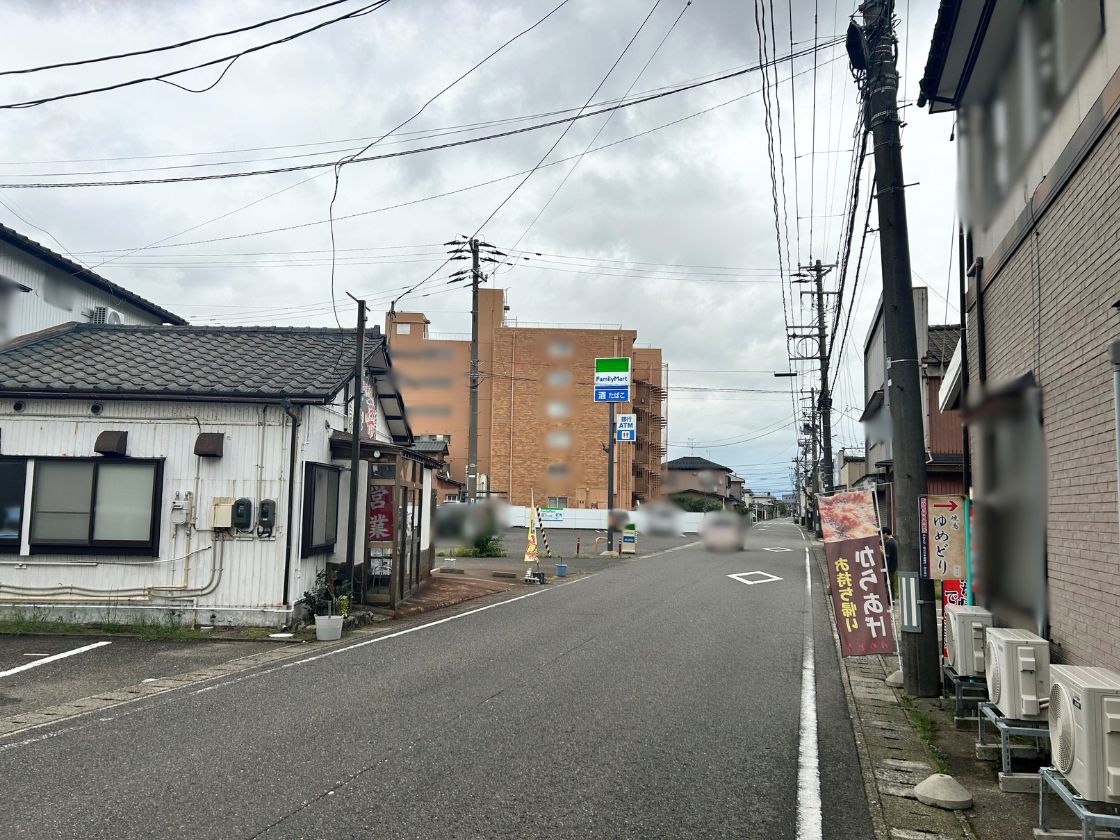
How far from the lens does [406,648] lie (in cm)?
1137

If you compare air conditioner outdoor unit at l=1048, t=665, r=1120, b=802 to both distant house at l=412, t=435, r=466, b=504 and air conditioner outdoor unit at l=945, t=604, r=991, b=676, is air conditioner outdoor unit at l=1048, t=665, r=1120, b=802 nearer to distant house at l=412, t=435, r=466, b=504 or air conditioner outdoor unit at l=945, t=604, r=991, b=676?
air conditioner outdoor unit at l=945, t=604, r=991, b=676

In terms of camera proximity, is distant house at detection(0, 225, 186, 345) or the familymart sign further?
the familymart sign

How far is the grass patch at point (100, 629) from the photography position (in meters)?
11.8

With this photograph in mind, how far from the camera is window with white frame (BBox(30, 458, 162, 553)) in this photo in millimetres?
12445

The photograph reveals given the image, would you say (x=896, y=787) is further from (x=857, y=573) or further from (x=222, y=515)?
(x=222, y=515)

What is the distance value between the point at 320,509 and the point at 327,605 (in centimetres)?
158

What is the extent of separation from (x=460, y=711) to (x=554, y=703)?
97cm

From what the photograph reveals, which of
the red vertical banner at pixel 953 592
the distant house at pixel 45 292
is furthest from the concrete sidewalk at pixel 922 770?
the distant house at pixel 45 292

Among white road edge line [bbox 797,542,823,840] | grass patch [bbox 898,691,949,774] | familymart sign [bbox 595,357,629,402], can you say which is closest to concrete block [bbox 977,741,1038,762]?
grass patch [bbox 898,691,949,774]

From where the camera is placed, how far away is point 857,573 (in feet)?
31.9

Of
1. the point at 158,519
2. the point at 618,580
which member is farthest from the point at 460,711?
the point at 618,580

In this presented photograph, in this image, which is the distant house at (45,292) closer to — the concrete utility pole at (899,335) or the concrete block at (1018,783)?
the concrete utility pole at (899,335)

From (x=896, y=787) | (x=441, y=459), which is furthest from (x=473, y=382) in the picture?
(x=896, y=787)

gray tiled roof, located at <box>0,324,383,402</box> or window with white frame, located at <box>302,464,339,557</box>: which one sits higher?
gray tiled roof, located at <box>0,324,383,402</box>
